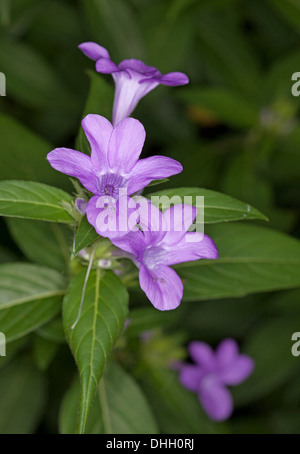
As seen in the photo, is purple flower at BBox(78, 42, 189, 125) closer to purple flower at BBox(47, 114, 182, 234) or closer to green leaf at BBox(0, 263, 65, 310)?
purple flower at BBox(47, 114, 182, 234)

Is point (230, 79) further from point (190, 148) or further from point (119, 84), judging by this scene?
point (119, 84)

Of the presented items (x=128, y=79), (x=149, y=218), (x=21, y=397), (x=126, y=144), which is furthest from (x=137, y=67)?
(x=21, y=397)

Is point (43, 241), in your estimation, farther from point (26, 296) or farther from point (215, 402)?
point (215, 402)

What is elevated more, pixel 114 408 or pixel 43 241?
pixel 43 241

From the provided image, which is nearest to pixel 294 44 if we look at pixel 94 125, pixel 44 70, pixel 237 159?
pixel 237 159

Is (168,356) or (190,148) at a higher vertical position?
(190,148)

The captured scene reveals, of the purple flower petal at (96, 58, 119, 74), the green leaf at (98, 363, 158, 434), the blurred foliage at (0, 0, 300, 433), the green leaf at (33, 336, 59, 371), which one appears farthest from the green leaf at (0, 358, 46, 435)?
the purple flower petal at (96, 58, 119, 74)
